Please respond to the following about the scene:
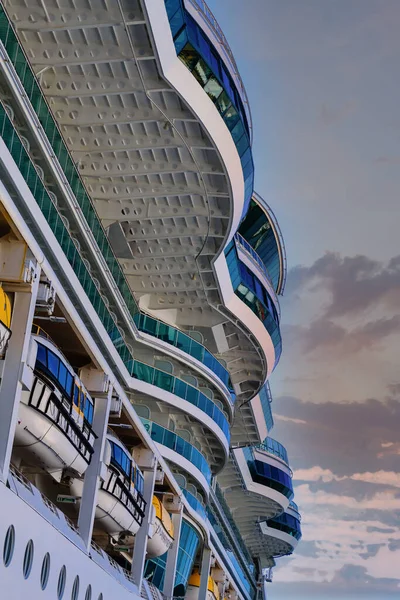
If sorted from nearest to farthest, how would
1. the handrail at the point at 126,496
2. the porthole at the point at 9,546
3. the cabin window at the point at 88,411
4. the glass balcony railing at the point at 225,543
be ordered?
the porthole at the point at 9,546 → the cabin window at the point at 88,411 → the handrail at the point at 126,496 → the glass balcony railing at the point at 225,543

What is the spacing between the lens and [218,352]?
132 ft

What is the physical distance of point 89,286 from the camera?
78.8 ft

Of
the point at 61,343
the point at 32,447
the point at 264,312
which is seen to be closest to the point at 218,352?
the point at 264,312

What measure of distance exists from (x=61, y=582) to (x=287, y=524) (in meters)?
61.5

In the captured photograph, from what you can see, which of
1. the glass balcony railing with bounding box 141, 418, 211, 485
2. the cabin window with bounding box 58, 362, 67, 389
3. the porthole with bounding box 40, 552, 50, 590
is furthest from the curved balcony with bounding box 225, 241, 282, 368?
the porthole with bounding box 40, 552, 50, 590

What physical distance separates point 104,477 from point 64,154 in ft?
26.2

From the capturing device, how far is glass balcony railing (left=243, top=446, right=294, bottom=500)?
64.2 m

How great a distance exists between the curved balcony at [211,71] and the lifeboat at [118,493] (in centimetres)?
925

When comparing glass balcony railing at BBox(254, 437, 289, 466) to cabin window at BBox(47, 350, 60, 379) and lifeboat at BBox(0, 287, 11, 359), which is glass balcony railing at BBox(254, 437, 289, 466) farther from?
lifeboat at BBox(0, 287, 11, 359)

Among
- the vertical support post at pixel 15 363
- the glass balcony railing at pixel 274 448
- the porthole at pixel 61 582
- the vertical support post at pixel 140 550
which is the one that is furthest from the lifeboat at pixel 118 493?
the glass balcony railing at pixel 274 448

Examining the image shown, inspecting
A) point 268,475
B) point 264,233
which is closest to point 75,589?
point 264,233

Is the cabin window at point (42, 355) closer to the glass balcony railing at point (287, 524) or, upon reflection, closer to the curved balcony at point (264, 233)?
the curved balcony at point (264, 233)

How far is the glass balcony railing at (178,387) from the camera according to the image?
1335 inches

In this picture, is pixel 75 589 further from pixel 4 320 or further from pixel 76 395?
pixel 4 320
